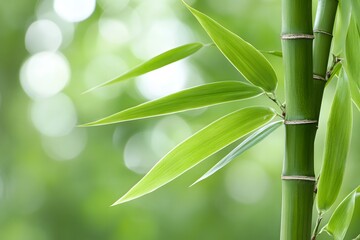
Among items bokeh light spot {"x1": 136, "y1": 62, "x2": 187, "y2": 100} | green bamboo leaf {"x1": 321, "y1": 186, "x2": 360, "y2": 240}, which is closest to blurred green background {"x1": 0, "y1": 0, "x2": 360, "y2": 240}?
bokeh light spot {"x1": 136, "y1": 62, "x2": 187, "y2": 100}

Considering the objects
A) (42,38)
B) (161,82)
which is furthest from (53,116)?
(161,82)

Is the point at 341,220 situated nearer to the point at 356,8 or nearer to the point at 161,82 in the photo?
the point at 356,8

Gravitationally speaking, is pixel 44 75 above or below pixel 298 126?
below

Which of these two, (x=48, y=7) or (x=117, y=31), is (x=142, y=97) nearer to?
(x=117, y=31)

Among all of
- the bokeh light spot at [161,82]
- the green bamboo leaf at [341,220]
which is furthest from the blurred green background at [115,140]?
the green bamboo leaf at [341,220]

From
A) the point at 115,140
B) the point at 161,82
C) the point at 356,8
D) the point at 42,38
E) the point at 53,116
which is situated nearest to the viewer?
the point at 356,8

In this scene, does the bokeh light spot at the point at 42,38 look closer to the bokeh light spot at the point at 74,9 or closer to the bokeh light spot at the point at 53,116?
the bokeh light spot at the point at 74,9

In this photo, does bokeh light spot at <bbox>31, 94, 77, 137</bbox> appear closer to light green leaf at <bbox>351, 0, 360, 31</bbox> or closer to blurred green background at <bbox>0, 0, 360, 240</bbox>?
blurred green background at <bbox>0, 0, 360, 240</bbox>
